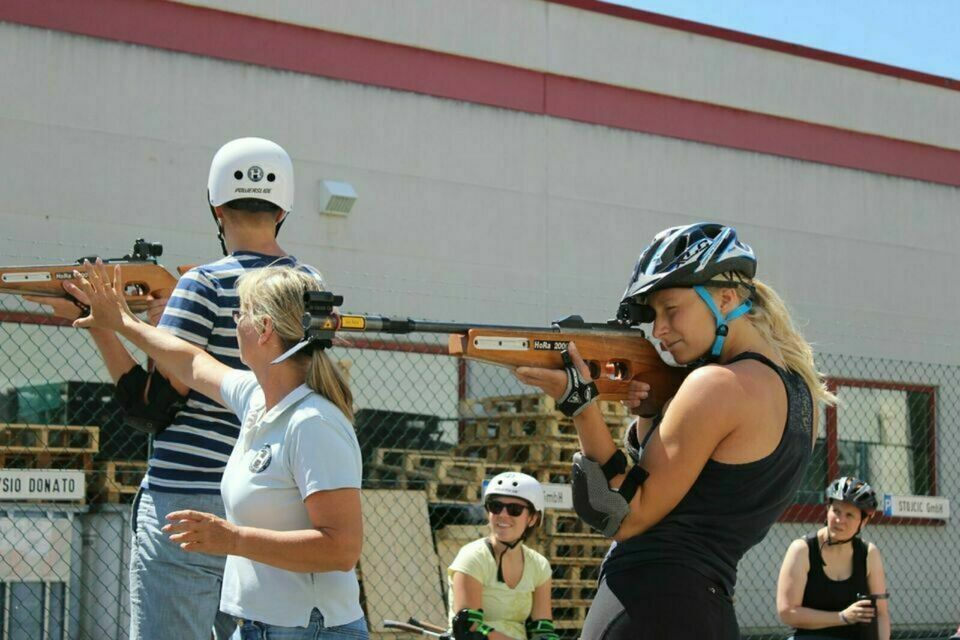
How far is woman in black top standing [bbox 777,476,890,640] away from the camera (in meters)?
7.90

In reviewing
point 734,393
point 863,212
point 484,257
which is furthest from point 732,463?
point 863,212

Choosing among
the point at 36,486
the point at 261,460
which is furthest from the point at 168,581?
the point at 36,486

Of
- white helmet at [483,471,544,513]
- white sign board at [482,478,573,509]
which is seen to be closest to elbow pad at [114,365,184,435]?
white helmet at [483,471,544,513]

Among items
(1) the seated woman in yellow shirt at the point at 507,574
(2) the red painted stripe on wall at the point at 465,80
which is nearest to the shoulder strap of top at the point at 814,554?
(1) the seated woman in yellow shirt at the point at 507,574

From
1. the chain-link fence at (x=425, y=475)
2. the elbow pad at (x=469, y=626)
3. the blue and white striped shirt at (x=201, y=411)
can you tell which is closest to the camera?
the blue and white striped shirt at (x=201, y=411)

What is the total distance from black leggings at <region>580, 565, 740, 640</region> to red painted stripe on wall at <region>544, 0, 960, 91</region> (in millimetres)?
13044

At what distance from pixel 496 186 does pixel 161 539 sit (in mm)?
10734

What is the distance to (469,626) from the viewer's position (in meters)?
7.25

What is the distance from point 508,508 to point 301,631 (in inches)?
192

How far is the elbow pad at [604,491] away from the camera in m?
3.13

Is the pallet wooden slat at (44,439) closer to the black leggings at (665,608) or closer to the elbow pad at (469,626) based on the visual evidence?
the elbow pad at (469,626)

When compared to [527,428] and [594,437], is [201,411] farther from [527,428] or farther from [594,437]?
[527,428]

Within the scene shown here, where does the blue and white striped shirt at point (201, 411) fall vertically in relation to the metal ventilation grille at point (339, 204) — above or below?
below

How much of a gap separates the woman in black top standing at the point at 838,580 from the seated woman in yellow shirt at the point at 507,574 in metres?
1.63
